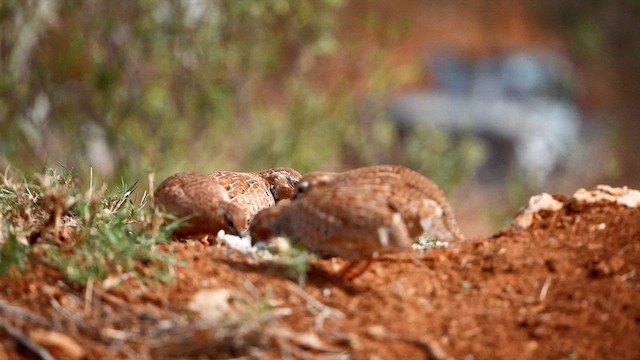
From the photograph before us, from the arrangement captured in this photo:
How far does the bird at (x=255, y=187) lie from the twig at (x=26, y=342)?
1863 millimetres

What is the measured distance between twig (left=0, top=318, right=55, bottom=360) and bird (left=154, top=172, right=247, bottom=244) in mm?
1698

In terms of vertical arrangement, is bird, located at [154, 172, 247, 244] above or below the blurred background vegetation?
below

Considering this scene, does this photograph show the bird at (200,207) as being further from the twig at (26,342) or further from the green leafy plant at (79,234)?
the twig at (26,342)

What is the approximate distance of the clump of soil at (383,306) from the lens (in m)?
3.82

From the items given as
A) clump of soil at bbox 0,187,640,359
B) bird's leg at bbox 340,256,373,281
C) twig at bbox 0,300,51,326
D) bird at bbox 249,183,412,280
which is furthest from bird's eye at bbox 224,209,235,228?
twig at bbox 0,300,51,326

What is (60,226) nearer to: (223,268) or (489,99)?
(223,268)

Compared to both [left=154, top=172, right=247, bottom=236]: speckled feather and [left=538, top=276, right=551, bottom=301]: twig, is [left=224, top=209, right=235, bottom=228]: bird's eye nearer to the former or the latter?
[left=154, top=172, right=247, bottom=236]: speckled feather

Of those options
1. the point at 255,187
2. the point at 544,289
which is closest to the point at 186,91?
the point at 255,187

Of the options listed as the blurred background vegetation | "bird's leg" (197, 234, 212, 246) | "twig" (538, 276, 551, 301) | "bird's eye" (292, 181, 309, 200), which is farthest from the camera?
the blurred background vegetation

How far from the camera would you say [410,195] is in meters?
4.61

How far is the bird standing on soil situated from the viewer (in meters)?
4.30

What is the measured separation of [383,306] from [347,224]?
15.4 inches

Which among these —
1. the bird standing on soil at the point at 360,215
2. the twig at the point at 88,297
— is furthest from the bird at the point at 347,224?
the twig at the point at 88,297

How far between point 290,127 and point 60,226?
9.75 metres
